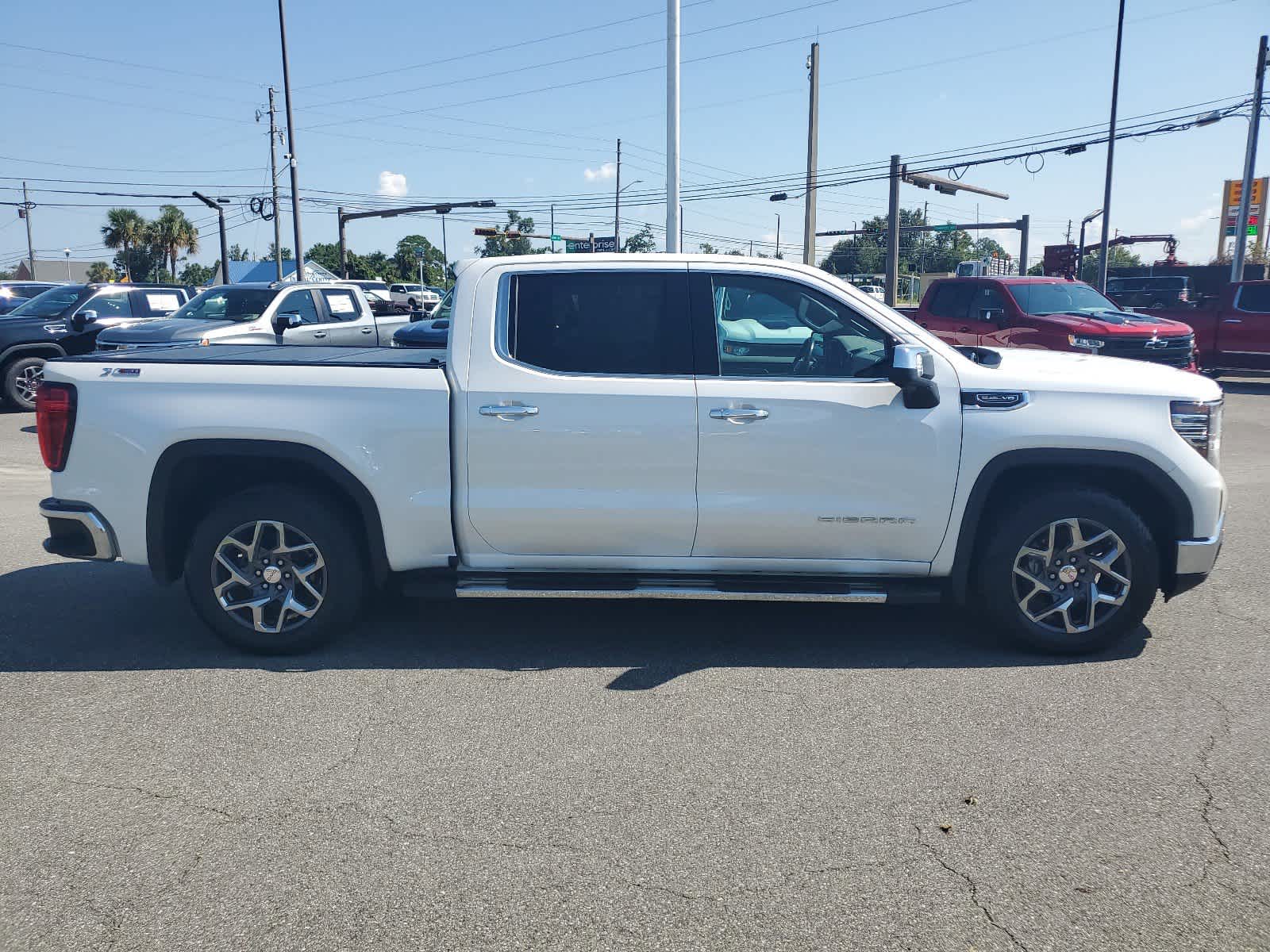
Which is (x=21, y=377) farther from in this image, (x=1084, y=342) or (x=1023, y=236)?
(x=1023, y=236)

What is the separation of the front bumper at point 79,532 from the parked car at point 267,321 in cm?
906

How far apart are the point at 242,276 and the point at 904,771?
50.5 metres

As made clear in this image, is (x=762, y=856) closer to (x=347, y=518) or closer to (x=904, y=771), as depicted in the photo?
(x=904, y=771)

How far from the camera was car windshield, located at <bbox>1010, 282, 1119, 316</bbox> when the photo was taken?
1463 cm

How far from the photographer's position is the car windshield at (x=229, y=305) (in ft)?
48.6

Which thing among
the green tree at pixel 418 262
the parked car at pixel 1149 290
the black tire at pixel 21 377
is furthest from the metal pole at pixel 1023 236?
the green tree at pixel 418 262

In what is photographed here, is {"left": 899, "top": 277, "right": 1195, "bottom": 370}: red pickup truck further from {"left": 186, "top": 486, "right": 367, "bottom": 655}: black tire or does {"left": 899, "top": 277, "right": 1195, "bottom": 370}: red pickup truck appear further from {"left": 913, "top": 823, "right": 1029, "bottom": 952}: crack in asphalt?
{"left": 913, "top": 823, "right": 1029, "bottom": 952}: crack in asphalt

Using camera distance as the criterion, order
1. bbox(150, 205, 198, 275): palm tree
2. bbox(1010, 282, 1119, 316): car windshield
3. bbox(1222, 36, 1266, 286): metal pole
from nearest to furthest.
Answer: bbox(1010, 282, 1119, 316): car windshield < bbox(1222, 36, 1266, 286): metal pole < bbox(150, 205, 198, 275): palm tree

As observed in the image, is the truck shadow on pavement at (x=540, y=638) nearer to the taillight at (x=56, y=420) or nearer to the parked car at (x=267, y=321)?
the taillight at (x=56, y=420)

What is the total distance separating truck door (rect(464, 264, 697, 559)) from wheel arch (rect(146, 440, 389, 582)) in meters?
0.54

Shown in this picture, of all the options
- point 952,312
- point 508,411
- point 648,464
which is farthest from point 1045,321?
point 508,411

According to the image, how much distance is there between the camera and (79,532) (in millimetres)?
4949

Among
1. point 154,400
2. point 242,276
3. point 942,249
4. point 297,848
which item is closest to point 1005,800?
point 297,848

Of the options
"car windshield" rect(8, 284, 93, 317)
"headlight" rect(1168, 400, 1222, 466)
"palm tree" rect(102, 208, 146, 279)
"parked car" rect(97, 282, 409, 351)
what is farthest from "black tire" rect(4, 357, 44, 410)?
"palm tree" rect(102, 208, 146, 279)
